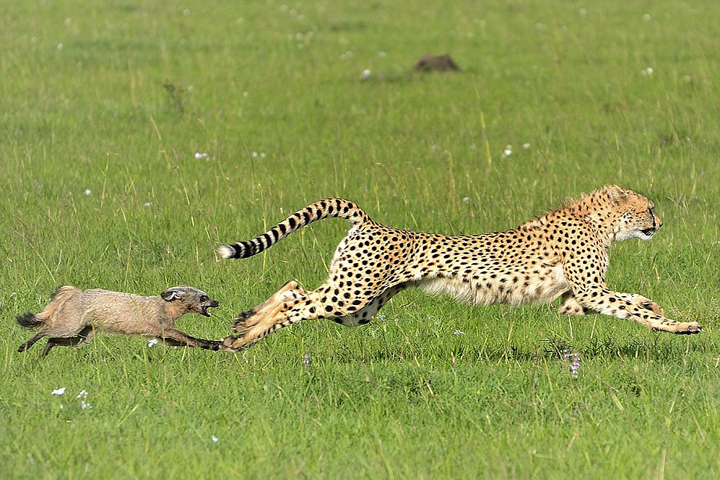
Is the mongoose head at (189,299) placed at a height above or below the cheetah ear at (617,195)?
below

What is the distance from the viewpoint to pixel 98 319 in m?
6.69

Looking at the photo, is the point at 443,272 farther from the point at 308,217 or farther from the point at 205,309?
the point at 205,309

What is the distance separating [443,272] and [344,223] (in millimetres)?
→ 2669

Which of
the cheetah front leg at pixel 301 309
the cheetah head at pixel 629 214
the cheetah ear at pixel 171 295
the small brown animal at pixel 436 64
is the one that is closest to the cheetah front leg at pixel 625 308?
the cheetah head at pixel 629 214

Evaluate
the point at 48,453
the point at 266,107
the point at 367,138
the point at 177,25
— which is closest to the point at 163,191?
the point at 367,138

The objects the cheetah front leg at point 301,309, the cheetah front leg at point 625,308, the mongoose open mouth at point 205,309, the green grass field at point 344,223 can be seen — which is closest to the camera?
the green grass field at point 344,223

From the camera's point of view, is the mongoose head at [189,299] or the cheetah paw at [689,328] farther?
the mongoose head at [189,299]

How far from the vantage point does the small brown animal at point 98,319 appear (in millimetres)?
6625

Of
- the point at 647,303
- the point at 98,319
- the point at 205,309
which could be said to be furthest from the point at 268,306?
the point at 647,303

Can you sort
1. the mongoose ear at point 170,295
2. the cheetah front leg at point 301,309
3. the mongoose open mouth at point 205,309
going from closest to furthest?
the cheetah front leg at point 301,309 < the mongoose ear at point 170,295 < the mongoose open mouth at point 205,309

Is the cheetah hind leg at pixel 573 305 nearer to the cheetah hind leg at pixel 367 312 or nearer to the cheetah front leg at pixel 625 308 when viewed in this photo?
the cheetah front leg at pixel 625 308

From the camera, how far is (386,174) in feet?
35.7

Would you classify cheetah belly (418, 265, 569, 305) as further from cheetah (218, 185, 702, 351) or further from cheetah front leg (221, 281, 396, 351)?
cheetah front leg (221, 281, 396, 351)

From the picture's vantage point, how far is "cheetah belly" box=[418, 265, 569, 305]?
679 centimetres
